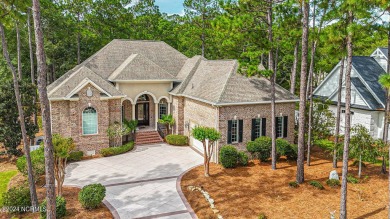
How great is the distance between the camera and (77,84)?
74.3 ft

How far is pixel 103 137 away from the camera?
2302cm

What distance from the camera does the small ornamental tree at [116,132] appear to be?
23109 mm

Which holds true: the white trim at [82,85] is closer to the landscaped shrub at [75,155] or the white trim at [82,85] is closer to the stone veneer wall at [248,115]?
the landscaped shrub at [75,155]

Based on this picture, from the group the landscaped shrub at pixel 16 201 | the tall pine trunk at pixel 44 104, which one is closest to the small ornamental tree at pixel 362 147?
the tall pine trunk at pixel 44 104

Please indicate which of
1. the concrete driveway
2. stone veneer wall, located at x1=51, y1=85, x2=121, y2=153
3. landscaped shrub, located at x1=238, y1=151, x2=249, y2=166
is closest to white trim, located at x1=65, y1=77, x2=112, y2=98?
stone veneer wall, located at x1=51, y1=85, x2=121, y2=153

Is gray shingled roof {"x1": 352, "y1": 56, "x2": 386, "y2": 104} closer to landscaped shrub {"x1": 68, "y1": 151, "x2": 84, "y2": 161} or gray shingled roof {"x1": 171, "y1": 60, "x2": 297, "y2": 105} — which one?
gray shingled roof {"x1": 171, "y1": 60, "x2": 297, "y2": 105}

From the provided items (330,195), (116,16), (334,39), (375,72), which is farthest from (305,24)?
(116,16)

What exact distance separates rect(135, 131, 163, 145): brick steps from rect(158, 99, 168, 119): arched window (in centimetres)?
211

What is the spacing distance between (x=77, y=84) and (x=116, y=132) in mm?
4641

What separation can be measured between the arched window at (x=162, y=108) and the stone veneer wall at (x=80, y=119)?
242 inches

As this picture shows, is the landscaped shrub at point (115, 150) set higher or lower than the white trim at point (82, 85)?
lower

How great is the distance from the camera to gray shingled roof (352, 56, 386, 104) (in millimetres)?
27016

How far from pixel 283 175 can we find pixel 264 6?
32.9 feet

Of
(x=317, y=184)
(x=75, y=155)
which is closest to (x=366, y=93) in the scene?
(x=317, y=184)
